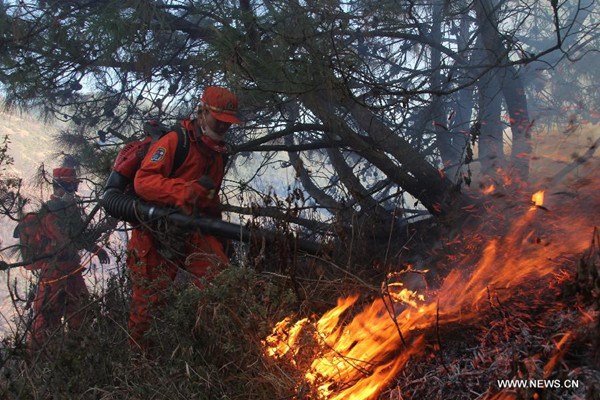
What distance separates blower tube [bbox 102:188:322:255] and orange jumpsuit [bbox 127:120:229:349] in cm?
6

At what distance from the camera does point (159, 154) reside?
175 inches

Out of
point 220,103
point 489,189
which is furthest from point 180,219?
point 489,189

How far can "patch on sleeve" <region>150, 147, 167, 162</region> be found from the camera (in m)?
4.43

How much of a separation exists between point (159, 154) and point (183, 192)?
0.40m

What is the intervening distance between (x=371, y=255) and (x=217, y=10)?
238 cm

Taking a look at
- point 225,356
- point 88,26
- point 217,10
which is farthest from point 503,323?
point 88,26

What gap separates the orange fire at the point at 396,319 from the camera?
10.7 ft

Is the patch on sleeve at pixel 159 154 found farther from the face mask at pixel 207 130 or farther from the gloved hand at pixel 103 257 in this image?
the gloved hand at pixel 103 257

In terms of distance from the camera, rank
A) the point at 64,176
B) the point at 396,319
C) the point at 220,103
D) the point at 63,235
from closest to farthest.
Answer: the point at 396,319 → the point at 220,103 → the point at 63,235 → the point at 64,176

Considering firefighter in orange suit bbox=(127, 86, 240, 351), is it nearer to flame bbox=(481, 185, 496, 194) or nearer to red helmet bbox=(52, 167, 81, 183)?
flame bbox=(481, 185, 496, 194)

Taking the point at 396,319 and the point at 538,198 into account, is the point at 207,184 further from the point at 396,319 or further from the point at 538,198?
the point at 538,198

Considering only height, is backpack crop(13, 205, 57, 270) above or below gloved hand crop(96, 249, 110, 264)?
above

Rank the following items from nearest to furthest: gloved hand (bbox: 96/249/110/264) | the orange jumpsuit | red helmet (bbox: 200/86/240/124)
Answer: the orange jumpsuit < red helmet (bbox: 200/86/240/124) < gloved hand (bbox: 96/249/110/264)

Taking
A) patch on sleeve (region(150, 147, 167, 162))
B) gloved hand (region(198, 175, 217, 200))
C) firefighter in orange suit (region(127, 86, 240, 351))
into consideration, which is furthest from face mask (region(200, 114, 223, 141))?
gloved hand (region(198, 175, 217, 200))
